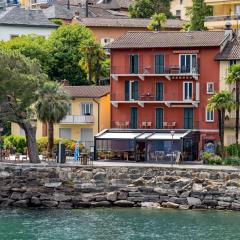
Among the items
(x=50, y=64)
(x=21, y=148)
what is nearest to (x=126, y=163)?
(x=21, y=148)

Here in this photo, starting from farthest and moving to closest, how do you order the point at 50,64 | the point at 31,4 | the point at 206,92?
the point at 31,4, the point at 50,64, the point at 206,92

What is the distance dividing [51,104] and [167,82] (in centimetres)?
1150

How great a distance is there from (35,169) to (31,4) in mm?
103926

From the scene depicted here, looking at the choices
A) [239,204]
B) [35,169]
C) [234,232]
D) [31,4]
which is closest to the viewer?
[234,232]

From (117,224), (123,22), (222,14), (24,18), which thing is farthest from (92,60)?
(117,224)

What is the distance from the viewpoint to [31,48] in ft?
419

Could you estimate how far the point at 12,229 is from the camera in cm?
7838

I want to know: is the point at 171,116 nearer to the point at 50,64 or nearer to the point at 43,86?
the point at 43,86

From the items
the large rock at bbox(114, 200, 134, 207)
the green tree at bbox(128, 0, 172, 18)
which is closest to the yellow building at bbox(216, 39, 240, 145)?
the large rock at bbox(114, 200, 134, 207)

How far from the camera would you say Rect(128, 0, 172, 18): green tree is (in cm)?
15538

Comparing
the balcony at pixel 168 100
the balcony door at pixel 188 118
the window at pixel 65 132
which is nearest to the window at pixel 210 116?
the balcony at pixel 168 100

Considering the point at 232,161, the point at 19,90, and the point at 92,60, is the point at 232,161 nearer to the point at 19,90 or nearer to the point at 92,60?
the point at 19,90

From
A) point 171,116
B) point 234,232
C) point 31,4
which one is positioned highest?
point 31,4

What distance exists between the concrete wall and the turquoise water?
196 feet
